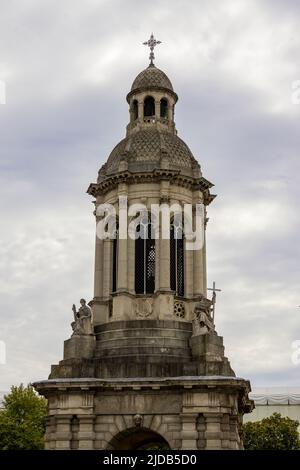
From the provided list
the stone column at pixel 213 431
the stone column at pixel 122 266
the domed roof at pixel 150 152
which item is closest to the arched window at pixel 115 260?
the stone column at pixel 122 266

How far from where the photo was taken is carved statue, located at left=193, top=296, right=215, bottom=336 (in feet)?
105

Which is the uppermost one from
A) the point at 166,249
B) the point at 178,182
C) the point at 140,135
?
the point at 140,135

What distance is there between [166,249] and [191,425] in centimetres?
818

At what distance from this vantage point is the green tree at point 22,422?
166 feet

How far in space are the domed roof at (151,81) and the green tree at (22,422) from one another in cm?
2372

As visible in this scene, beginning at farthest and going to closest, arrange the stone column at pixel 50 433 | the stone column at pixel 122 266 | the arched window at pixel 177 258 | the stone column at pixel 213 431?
the arched window at pixel 177 258 → the stone column at pixel 122 266 → the stone column at pixel 50 433 → the stone column at pixel 213 431

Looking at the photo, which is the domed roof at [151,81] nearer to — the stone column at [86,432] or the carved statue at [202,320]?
the carved statue at [202,320]

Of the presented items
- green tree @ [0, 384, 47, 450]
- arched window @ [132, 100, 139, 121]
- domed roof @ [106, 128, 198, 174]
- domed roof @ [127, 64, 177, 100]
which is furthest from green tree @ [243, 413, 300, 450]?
domed roof @ [127, 64, 177, 100]

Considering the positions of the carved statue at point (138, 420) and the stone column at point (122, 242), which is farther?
the stone column at point (122, 242)

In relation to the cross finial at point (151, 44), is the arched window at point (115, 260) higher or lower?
lower

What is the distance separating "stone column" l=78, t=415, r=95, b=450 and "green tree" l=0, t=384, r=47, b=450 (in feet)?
63.9

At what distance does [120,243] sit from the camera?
3447 centimetres

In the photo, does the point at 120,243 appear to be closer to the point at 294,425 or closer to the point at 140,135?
the point at 140,135
